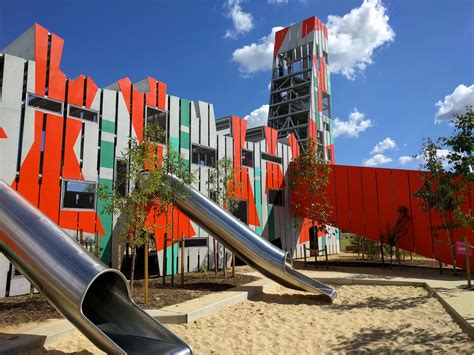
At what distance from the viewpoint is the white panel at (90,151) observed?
1137 cm

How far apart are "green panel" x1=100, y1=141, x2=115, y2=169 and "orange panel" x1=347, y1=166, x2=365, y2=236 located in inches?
476

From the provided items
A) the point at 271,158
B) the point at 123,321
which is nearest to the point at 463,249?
the point at 123,321

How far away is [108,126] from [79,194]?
2490mm

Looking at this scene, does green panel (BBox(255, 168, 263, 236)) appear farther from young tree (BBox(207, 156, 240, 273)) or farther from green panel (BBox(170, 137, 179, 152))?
green panel (BBox(170, 137, 179, 152))

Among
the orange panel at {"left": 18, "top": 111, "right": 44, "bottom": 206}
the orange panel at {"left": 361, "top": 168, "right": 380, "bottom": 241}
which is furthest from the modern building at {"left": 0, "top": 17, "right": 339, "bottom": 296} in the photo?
the orange panel at {"left": 361, "top": 168, "right": 380, "bottom": 241}

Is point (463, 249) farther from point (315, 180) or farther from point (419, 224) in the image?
point (315, 180)

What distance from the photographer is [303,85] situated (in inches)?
1348

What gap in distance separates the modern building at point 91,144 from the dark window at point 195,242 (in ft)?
0.13

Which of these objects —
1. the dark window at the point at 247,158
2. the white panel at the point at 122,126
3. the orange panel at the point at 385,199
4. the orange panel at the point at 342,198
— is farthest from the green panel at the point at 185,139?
the orange panel at the point at 385,199

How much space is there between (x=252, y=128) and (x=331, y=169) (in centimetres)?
573

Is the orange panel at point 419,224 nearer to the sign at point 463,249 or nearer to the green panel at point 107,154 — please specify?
the sign at point 463,249

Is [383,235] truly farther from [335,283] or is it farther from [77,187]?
[77,187]

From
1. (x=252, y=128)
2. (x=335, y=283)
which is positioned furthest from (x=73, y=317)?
(x=252, y=128)

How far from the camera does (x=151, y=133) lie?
9047 millimetres
